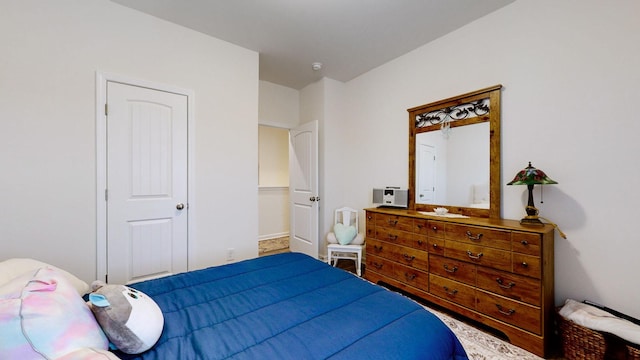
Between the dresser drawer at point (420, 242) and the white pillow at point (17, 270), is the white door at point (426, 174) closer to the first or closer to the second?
the dresser drawer at point (420, 242)

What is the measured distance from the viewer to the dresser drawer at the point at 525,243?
171 cm

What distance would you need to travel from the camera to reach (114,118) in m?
2.20

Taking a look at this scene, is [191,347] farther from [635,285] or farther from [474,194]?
[635,285]

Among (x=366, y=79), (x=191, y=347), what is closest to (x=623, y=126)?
(x=366, y=79)

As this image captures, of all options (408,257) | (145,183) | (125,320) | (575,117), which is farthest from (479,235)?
(145,183)

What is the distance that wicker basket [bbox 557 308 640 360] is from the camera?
1480mm

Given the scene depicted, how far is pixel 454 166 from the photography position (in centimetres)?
261

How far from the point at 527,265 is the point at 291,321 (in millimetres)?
1677

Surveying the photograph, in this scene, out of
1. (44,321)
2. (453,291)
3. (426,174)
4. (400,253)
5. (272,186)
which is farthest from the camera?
(272,186)

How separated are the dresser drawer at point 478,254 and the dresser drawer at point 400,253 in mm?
241

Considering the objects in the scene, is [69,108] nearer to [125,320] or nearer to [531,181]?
[125,320]

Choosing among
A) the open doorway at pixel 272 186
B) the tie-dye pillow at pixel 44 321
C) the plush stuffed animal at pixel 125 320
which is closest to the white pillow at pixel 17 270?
the tie-dye pillow at pixel 44 321

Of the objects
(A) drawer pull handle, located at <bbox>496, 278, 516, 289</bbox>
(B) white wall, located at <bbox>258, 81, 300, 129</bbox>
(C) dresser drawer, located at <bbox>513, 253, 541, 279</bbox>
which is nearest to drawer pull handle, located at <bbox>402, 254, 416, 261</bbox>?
(A) drawer pull handle, located at <bbox>496, 278, 516, 289</bbox>

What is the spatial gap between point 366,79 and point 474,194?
6.75 ft
